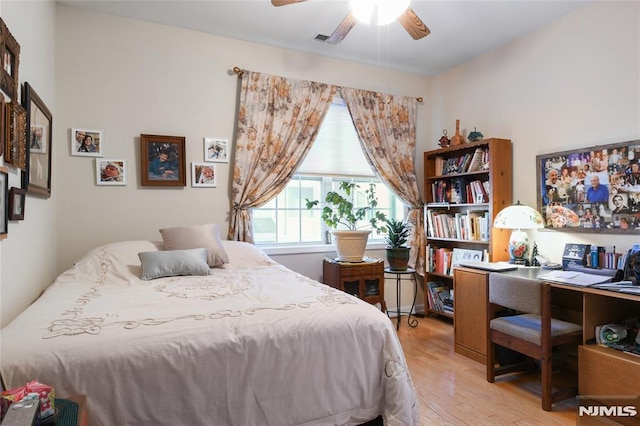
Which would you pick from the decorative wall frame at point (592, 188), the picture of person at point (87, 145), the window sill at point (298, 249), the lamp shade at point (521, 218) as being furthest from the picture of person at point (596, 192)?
the picture of person at point (87, 145)

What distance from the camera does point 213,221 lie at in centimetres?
348

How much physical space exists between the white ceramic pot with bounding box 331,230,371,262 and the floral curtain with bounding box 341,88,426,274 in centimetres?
87

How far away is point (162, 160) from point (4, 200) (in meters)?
1.56

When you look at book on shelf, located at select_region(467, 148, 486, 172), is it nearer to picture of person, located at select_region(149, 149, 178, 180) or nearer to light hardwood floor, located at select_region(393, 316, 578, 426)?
light hardwood floor, located at select_region(393, 316, 578, 426)

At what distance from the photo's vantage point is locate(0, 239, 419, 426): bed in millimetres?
1263

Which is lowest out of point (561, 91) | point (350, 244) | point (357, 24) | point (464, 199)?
point (350, 244)

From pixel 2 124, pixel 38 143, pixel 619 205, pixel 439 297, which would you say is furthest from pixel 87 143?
pixel 619 205

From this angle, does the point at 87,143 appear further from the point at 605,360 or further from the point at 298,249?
the point at 605,360

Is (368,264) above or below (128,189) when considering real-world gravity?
below

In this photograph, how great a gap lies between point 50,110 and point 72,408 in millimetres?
2501

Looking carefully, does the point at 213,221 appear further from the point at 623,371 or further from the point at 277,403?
the point at 623,371

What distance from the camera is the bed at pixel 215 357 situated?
1263 millimetres

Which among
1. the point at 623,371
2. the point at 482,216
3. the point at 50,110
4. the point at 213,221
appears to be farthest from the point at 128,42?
the point at 623,371

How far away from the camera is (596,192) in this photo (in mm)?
2840
